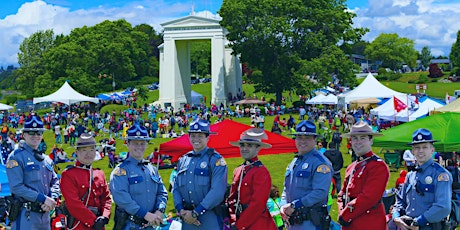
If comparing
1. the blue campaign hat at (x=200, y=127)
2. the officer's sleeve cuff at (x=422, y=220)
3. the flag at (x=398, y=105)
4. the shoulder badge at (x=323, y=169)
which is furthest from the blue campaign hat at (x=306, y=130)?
the flag at (x=398, y=105)

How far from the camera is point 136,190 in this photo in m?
7.48

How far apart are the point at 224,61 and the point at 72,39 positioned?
25198 millimetres

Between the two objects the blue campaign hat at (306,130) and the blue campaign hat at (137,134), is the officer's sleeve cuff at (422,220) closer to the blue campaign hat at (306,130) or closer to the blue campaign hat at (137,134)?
the blue campaign hat at (306,130)

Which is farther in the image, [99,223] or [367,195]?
[99,223]

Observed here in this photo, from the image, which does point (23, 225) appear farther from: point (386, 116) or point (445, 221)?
point (386, 116)

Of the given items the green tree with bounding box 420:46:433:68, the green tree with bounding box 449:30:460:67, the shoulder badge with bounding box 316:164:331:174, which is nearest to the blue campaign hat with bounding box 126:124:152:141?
the shoulder badge with bounding box 316:164:331:174

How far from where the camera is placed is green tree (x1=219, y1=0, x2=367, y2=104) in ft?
195

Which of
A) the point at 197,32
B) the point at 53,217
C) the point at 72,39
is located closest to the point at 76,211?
the point at 53,217

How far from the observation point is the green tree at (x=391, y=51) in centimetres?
15488

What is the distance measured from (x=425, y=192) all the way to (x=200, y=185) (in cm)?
290

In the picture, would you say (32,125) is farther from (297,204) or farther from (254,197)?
(297,204)

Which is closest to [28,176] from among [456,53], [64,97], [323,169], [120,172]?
[120,172]

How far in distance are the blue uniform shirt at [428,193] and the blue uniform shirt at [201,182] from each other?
2.44 metres

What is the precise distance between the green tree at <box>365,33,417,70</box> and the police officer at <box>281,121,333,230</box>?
152138 mm
